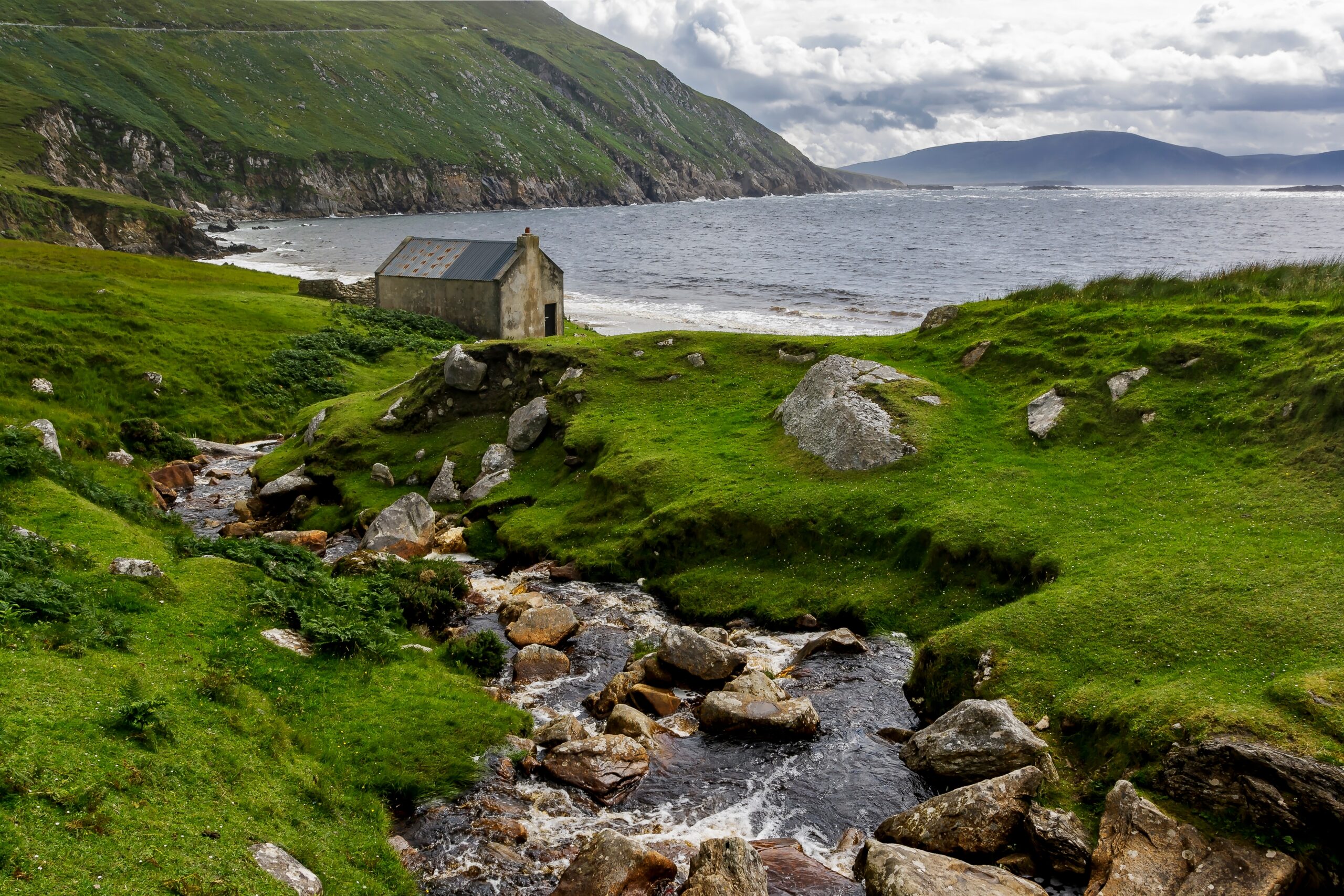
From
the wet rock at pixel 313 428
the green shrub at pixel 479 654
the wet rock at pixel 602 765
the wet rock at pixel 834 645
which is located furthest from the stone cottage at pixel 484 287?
the wet rock at pixel 602 765

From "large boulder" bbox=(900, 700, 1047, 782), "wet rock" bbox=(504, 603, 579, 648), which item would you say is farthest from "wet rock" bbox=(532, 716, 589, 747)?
"large boulder" bbox=(900, 700, 1047, 782)

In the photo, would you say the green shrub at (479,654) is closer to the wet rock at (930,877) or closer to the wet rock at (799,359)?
the wet rock at (930,877)

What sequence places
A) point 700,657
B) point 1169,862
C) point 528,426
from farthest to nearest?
1. point 528,426
2. point 700,657
3. point 1169,862

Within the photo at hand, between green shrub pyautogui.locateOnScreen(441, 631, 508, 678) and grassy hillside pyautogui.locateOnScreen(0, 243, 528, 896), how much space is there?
2.34 ft

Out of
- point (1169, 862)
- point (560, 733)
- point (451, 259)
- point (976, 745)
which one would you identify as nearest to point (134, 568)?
point (560, 733)

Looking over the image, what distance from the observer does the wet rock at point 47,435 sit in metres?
29.9

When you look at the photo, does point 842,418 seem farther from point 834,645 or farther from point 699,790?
point 699,790

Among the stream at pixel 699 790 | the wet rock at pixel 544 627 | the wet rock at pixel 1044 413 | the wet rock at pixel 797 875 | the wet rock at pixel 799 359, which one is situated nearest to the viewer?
the wet rock at pixel 797 875

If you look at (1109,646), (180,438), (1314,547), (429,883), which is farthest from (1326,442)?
(180,438)

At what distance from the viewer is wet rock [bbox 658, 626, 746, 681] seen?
20.3 metres

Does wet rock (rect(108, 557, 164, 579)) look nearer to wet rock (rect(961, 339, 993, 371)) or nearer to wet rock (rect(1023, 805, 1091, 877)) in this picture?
wet rock (rect(1023, 805, 1091, 877))

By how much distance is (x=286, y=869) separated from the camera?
37.7 ft

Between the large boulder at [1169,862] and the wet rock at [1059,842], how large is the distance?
0.65ft

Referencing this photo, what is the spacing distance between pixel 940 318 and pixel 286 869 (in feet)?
111
